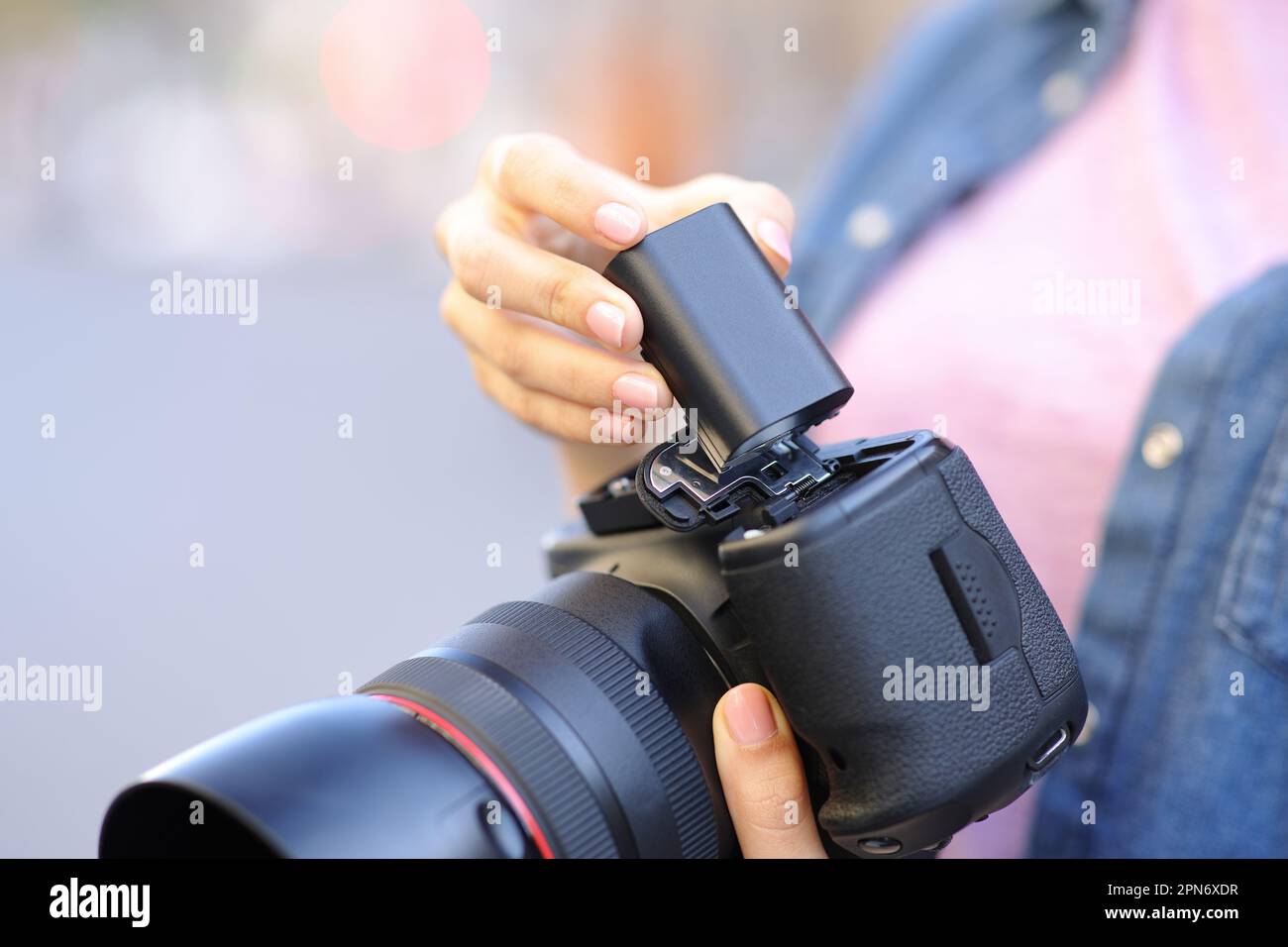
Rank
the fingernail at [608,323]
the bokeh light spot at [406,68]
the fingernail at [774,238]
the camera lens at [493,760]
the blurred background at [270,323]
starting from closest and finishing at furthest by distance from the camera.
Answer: the camera lens at [493,760]
the fingernail at [608,323]
the fingernail at [774,238]
the blurred background at [270,323]
the bokeh light spot at [406,68]

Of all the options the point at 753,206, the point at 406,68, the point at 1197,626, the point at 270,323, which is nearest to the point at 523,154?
the point at 753,206

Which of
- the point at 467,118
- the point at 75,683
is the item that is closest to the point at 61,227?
the point at 467,118

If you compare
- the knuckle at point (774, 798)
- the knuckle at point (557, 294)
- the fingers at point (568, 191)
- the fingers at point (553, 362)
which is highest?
the fingers at point (568, 191)

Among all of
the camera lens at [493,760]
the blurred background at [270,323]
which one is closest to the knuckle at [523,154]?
the camera lens at [493,760]

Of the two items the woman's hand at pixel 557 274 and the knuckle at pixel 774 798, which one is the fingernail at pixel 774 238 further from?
the knuckle at pixel 774 798

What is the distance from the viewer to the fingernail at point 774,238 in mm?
735

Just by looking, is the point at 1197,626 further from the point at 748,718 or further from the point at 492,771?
the point at 492,771

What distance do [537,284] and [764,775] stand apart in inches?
12.3

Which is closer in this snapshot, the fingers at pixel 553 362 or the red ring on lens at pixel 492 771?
the red ring on lens at pixel 492 771

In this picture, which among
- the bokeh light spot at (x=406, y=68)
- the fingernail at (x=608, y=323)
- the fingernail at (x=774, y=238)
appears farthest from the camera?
the bokeh light spot at (x=406, y=68)

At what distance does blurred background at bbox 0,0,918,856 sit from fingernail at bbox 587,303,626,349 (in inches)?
42.5

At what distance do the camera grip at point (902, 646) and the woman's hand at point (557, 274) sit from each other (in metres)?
0.16

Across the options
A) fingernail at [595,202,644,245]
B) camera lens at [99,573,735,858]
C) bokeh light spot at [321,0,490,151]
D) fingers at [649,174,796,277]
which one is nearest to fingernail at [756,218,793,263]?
fingers at [649,174,796,277]

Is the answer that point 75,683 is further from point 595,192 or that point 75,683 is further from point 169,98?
point 169,98
